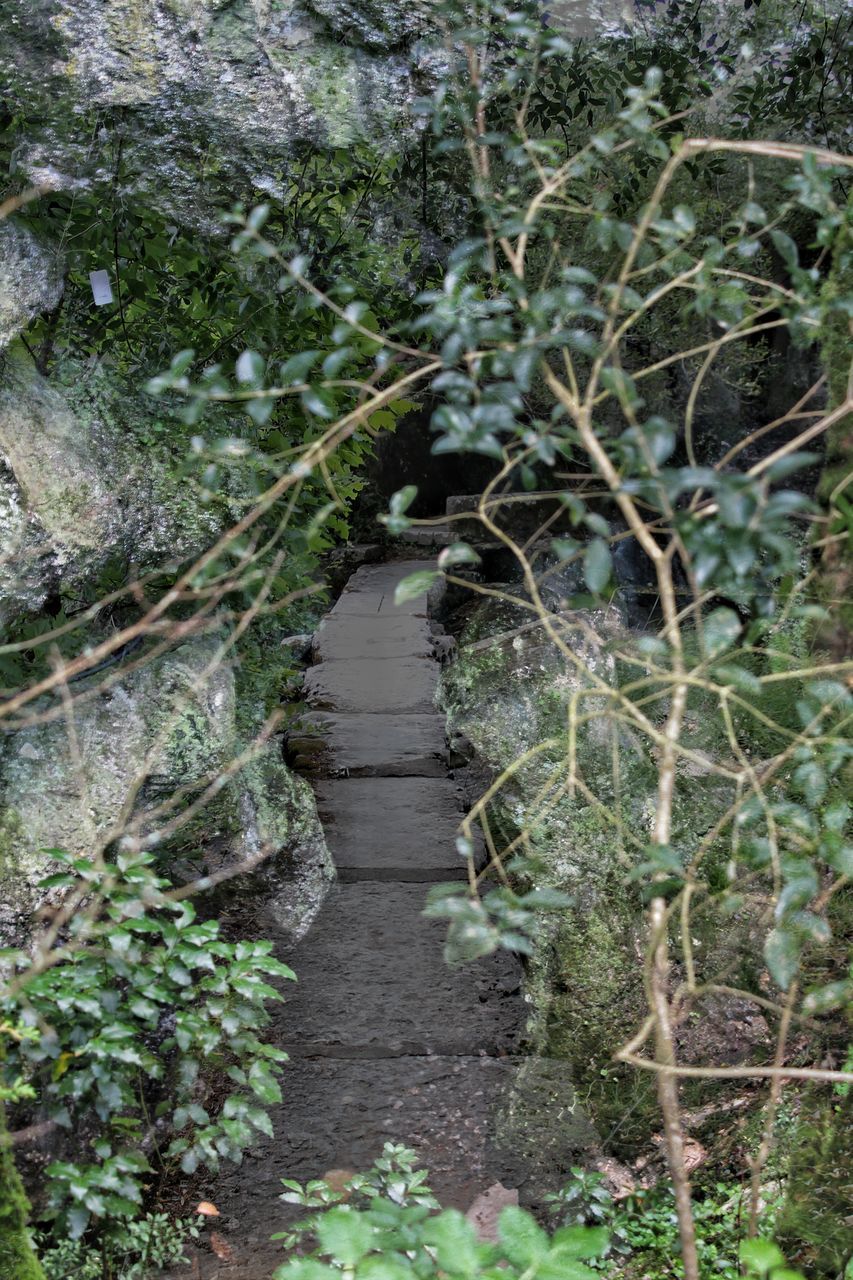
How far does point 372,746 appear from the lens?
5.04 m

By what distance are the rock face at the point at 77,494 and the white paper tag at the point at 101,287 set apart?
0.29 m

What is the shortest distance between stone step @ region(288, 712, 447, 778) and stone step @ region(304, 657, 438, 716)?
3.0 inches

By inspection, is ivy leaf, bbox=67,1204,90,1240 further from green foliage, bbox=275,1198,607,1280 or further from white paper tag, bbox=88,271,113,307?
white paper tag, bbox=88,271,113,307

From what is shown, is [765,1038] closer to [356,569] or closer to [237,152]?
[237,152]

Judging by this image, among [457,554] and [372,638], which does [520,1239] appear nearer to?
[457,554]

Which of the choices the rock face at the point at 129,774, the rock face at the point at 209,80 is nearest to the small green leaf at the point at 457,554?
the rock face at the point at 129,774

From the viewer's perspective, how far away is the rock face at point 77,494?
295cm

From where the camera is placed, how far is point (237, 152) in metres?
3.24

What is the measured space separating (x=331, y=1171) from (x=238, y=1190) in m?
0.27

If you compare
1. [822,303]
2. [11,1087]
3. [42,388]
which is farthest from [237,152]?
[11,1087]

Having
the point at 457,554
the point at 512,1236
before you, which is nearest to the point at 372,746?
the point at 457,554

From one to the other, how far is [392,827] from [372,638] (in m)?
1.87

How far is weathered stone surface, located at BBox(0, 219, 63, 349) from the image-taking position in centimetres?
299

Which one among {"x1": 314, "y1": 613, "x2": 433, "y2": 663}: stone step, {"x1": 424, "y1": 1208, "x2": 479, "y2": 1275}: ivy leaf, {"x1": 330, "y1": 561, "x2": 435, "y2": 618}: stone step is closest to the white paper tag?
{"x1": 424, "y1": 1208, "x2": 479, "y2": 1275}: ivy leaf
